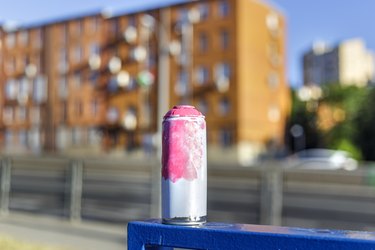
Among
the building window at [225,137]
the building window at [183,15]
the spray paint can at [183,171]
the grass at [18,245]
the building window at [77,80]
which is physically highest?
the building window at [183,15]

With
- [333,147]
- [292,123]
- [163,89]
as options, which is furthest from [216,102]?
[163,89]

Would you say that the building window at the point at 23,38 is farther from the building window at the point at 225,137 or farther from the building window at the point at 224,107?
the building window at the point at 225,137

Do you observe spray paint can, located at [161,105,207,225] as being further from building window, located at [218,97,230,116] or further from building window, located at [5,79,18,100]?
building window, located at [5,79,18,100]

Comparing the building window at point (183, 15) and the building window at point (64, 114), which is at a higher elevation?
the building window at point (183, 15)

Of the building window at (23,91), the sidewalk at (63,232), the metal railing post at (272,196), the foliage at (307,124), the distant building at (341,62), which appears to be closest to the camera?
the sidewalk at (63,232)

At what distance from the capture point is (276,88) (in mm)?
53500

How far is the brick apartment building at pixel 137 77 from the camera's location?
4766 centimetres

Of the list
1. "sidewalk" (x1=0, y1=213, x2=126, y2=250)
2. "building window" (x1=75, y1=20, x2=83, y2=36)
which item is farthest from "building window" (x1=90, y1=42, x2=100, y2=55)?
"sidewalk" (x1=0, y1=213, x2=126, y2=250)

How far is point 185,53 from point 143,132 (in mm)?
8662

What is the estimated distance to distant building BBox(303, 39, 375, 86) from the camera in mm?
120500

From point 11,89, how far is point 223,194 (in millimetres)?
55424

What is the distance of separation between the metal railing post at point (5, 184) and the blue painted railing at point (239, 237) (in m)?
9.17

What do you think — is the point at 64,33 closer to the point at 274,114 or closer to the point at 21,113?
the point at 21,113

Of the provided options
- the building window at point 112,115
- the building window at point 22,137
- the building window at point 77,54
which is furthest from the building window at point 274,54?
the building window at point 22,137
